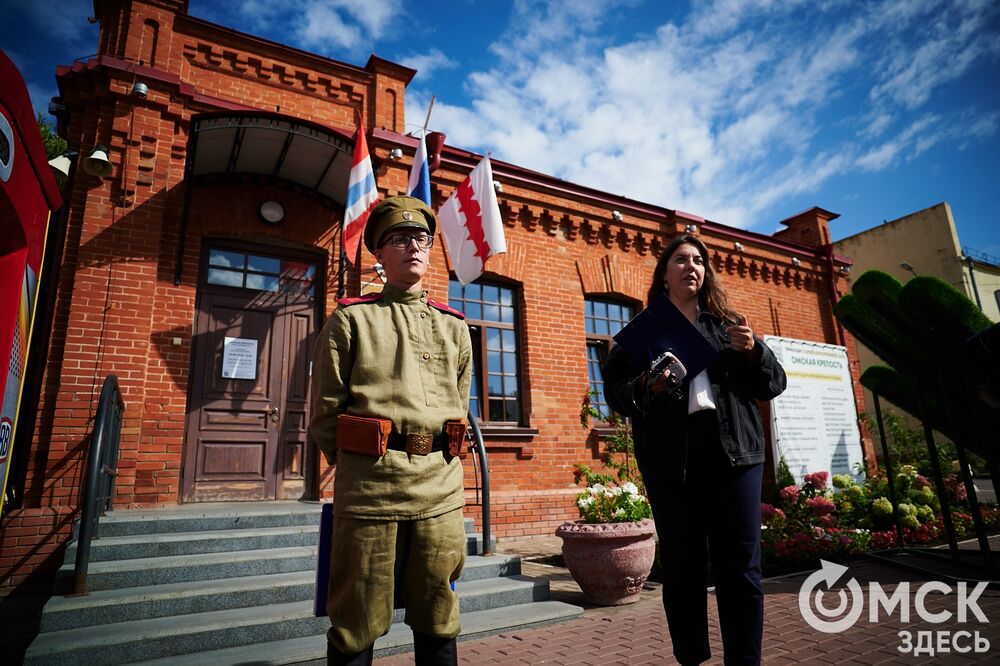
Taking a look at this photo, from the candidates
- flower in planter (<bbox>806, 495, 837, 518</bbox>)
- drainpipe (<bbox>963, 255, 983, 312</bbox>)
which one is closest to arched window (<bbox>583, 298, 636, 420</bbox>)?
flower in planter (<bbox>806, 495, 837, 518</bbox>)

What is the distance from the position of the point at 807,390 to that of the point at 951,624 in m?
6.73

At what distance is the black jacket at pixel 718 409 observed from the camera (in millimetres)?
2076

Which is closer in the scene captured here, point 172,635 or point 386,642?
point 172,635

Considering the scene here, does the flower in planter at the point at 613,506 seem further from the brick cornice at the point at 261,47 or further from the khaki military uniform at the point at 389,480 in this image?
the brick cornice at the point at 261,47

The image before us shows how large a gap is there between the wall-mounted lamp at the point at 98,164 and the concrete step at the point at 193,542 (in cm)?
343

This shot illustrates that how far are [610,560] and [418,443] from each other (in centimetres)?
300

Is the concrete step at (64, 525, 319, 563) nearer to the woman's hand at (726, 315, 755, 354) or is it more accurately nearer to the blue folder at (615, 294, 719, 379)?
the blue folder at (615, 294, 719, 379)

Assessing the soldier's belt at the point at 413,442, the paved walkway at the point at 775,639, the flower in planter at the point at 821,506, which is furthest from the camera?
the flower in planter at the point at 821,506

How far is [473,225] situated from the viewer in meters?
6.67

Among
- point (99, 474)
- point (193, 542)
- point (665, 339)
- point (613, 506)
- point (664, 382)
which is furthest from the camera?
point (613, 506)

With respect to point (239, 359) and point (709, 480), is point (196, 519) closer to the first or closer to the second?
point (239, 359)

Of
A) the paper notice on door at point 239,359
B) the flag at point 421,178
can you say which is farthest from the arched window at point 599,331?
the paper notice on door at point 239,359

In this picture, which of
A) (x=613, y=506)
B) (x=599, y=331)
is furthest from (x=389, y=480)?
(x=599, y=331)

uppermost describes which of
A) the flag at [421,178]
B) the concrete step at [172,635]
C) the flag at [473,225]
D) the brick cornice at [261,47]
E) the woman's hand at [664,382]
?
the brick cornice at [261,47]
